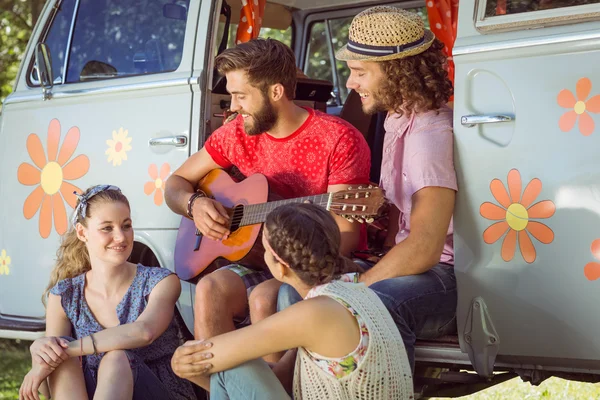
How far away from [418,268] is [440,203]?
0.25m

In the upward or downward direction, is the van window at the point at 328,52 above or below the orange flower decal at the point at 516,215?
above

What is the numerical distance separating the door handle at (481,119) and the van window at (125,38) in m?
1.52

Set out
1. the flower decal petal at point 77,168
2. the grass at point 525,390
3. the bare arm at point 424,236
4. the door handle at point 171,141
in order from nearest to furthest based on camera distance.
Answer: the bare arm at point 424,236, the door handle at point 171,141, the flower decal petal at point 77,168, the grass at point 525,390

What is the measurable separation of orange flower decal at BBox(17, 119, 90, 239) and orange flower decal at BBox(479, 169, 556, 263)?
206 cm

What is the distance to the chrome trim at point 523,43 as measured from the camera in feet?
10.0

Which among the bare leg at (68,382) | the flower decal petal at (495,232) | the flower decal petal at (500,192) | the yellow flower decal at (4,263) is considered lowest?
the yellow flower decal at (4,263)

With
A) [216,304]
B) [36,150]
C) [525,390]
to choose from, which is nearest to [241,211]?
[216,304]

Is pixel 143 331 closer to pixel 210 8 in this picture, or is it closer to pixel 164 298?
pixel 164 298

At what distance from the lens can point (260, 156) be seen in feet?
13.0

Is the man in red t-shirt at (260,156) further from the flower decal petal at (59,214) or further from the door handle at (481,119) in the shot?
the flower decal petal at (59,214)

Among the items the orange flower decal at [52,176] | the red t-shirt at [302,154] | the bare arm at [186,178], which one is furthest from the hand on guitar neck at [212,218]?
the orange flower decal at [52,176]

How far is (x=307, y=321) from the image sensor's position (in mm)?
2654

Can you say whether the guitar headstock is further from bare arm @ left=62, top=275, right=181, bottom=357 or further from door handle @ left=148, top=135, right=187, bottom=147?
door handle @ left=148, top=135, right=187, bottom=147

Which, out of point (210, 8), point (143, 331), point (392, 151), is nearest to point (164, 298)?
point (143, 331)
